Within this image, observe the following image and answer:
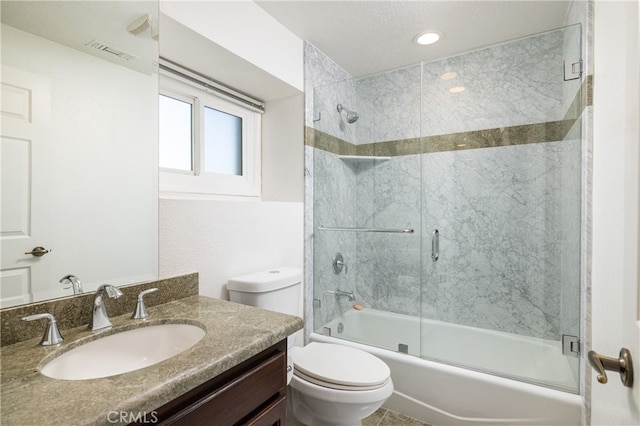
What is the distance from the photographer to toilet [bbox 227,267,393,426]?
4.28ft

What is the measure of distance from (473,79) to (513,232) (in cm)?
106

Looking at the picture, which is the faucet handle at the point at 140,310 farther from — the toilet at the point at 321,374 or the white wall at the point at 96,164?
the toilet at the point at 321,374

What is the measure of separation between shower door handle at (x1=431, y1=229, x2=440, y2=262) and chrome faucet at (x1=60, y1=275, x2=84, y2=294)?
200 cm

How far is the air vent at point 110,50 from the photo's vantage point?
1.04 m

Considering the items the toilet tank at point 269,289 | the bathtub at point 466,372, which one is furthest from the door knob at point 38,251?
the bathtub at point 466,372

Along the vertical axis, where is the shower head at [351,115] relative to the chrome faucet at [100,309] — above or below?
above

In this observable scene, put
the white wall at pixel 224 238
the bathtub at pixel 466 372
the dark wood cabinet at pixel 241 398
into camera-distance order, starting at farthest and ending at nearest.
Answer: the bathtub at pixel 466 372
the white wall at pixel 224 238
the dark wood cabinet at pixel 241 398

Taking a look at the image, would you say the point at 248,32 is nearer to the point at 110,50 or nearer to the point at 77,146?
the point at 110,50

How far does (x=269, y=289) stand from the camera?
60.3 inches

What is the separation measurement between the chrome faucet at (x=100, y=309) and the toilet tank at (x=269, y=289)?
0.63 metres

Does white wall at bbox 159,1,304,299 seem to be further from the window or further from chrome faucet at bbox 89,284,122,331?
chrome faucet at bbox 89,284,122,331

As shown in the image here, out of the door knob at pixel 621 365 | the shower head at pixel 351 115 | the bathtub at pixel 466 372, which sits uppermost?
the shower head at pixel 351 115

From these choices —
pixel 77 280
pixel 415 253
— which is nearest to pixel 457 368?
pixel 415 253

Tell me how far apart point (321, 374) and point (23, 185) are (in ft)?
4.14
